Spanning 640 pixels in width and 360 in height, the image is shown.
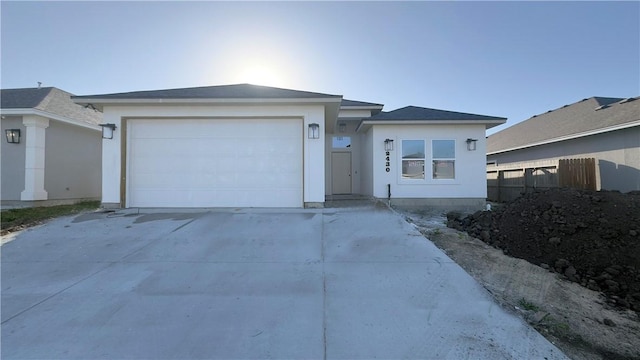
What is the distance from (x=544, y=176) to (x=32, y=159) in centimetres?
1936

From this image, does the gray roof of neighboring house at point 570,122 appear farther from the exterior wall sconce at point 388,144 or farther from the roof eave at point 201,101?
the roof eave at point 201,101

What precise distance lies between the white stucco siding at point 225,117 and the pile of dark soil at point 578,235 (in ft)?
13.0

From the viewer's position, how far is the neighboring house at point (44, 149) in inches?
417

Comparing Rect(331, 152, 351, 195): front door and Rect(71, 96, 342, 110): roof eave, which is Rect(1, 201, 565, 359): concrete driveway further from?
Rect(331, 152, 351, 195): front door

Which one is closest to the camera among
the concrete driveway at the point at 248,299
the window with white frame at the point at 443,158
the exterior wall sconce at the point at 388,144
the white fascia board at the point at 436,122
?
the concrete driveway at the point at 248,299

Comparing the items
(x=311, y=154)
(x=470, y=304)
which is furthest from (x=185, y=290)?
(x=311, y=154)

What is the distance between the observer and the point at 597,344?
2.99m

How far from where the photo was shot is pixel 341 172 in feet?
44.8

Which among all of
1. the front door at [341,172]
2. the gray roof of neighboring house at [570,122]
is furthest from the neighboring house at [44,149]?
the gray roof of neighboring house at [570,122]

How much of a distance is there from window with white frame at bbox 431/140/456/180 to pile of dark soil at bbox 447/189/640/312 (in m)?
3.74

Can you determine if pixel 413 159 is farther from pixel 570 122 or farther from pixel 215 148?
pixel 570 122

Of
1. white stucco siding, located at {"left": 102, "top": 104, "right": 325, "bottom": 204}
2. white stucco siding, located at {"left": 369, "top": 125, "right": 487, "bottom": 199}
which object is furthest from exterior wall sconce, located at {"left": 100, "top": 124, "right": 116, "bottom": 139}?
white stucco siding, located at {"left": 369, "top": 125, "right": 487, "bottom": 199}

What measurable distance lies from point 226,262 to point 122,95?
699 cm

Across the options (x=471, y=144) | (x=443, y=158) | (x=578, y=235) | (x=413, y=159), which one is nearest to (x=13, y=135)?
(x=413, y=159)
